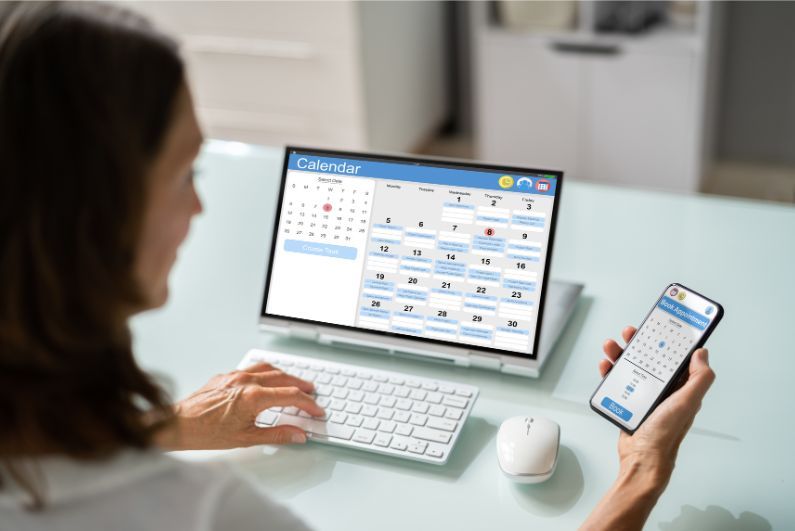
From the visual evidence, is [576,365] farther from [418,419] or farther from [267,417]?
[267,417]

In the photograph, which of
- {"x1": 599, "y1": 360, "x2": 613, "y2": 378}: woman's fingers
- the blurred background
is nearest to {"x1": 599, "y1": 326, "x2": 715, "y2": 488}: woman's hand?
{"x1": 599, "y1": 360, "x2": 613, "y2": 378}: woman's fingers

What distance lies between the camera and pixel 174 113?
654 mm

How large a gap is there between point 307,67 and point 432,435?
211cm

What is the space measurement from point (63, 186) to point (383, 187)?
24.8 inches

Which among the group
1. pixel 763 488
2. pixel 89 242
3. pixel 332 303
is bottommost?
pixel 763 488

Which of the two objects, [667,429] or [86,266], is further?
[667,429]

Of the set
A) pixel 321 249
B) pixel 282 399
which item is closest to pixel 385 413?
pixel 282 399

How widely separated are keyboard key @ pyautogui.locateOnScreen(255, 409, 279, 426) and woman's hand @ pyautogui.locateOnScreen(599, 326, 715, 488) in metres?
0.40

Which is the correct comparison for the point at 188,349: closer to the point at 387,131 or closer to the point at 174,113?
the point at 174,113

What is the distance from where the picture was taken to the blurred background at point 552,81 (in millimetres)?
2848

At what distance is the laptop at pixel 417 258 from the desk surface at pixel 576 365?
1.6 inches

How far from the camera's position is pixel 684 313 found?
1028mm

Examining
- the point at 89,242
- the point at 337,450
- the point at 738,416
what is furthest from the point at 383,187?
the point at 89,242

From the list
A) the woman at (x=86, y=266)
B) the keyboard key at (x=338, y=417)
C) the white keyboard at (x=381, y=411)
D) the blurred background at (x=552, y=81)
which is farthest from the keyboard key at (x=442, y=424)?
the blurred background at (x=552, y=81)
